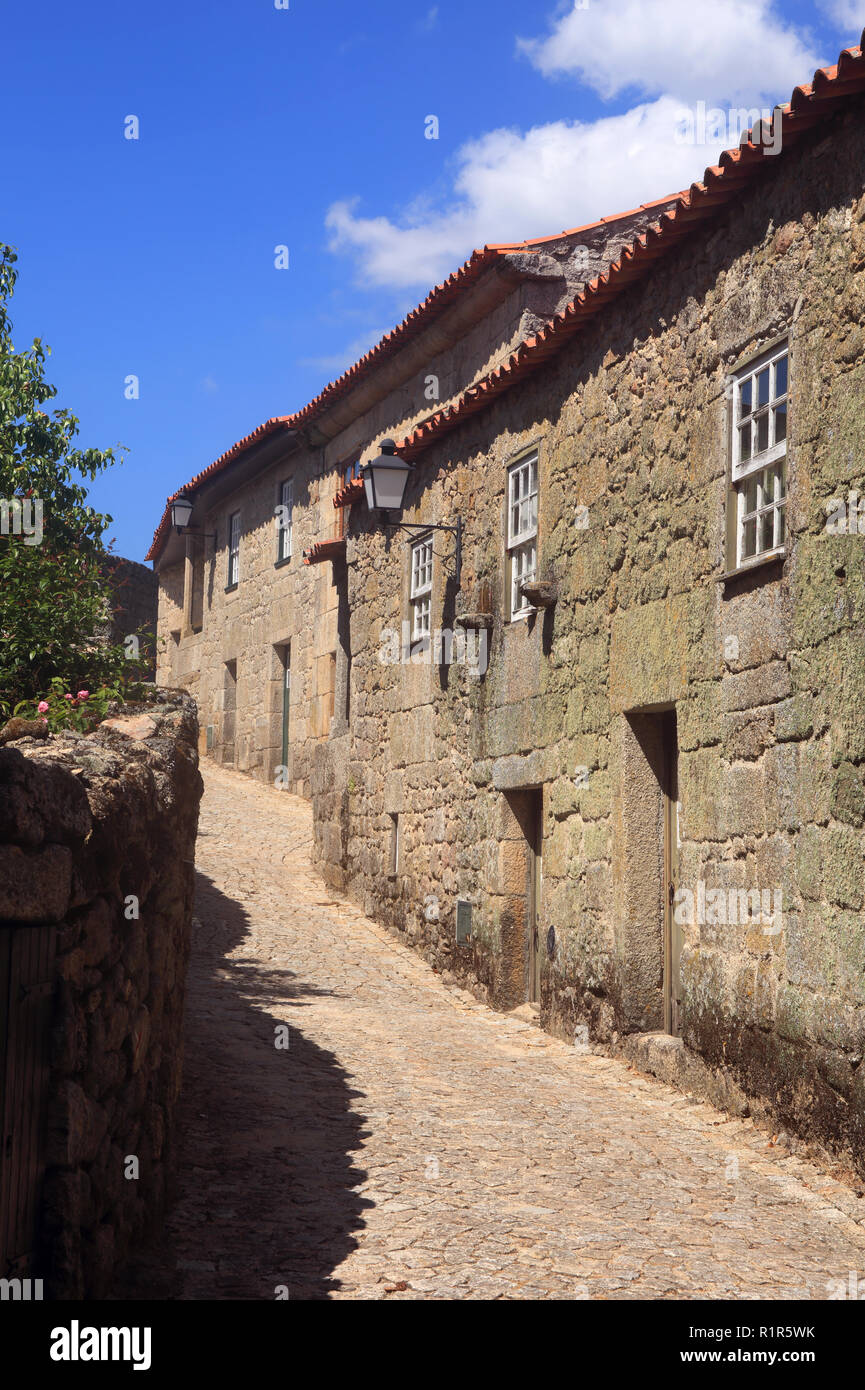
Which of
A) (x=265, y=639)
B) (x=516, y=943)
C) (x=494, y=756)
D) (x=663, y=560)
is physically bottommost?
(x=516, y=943)

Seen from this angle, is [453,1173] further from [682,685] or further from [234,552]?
[234,552]

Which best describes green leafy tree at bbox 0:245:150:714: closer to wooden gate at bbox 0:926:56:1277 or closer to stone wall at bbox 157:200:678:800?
wooden gate at bbox 0:926:56:1277

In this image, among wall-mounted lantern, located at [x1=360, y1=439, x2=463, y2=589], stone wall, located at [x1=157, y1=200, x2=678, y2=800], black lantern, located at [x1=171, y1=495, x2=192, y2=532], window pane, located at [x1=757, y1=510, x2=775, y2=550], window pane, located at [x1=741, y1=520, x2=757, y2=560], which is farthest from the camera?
black lantern, located at [x1=171, y1=495, x2=192, y2=532]

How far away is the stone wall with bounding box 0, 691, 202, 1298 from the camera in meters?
3.49

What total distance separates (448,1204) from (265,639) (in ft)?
53.3

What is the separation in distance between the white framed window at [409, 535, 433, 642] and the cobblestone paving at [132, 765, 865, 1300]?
11.9 ft

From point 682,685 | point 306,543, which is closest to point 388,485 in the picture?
point 682,685

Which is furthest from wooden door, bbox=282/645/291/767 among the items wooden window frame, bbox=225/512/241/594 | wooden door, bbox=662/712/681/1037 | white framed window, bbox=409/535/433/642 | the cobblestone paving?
wooden door, bbox=662/712/681/1037

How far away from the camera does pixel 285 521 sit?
20.8 metres

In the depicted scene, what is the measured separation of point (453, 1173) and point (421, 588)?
6.90 meters

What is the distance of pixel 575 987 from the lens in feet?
29.3

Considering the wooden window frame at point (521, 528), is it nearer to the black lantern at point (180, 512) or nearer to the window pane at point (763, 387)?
the window pane at point (763, 387)

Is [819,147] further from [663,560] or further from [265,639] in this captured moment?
[265,639]
